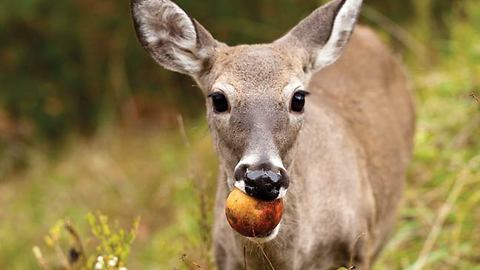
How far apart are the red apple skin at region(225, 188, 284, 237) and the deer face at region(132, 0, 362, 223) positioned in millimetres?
54

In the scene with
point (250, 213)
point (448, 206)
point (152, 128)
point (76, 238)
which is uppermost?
point (250, 213)

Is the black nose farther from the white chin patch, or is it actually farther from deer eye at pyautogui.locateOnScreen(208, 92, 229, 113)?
deer eye at pyautogui.locateOnScreen(208, 92, 229, 113)

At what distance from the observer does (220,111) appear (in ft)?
16.5

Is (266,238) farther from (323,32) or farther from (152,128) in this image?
(152,128)

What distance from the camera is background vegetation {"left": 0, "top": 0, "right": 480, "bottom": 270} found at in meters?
7.17

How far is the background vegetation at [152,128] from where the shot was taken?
23.5 ft

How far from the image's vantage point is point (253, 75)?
499 cm

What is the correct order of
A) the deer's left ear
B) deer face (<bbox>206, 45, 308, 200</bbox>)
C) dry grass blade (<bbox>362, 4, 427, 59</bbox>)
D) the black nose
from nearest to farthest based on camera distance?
the black nose → deer face (<bbox>206, 45, 308, 200</bbox>) → the deer's left ear → dry grass blade (<bbox>362, 4, 427, 59</bbox>)

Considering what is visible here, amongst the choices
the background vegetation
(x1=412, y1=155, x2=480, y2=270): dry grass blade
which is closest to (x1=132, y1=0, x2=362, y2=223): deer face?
the background vegetation

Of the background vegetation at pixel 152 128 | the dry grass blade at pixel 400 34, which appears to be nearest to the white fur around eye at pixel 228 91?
the background vegetation at pixel 152 128

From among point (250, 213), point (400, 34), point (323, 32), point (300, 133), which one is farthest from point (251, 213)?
A: point (400, 34)

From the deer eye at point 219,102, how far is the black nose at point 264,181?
542mm

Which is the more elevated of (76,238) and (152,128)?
(76,238)

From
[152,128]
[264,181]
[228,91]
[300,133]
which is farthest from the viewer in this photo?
[152,128]
